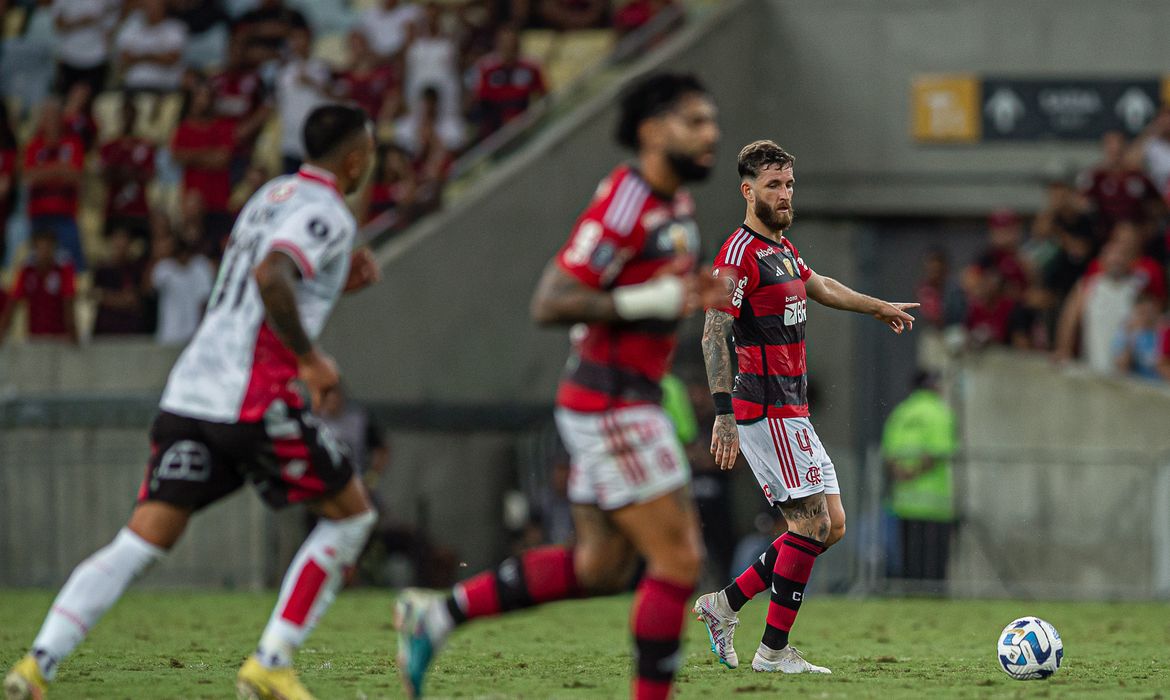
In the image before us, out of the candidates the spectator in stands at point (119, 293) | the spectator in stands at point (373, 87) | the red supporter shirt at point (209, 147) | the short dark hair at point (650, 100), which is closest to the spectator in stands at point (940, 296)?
the spectator in stands at point (373, 87)

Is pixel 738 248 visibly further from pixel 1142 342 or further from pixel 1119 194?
pixel 1119 194

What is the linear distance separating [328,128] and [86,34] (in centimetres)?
1634

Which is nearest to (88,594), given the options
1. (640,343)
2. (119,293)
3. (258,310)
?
(258,310)

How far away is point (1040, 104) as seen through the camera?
2097cm

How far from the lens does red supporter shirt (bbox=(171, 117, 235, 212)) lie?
20.5 meters

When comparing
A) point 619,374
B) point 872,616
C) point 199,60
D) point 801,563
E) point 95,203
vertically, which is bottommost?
point 872,616

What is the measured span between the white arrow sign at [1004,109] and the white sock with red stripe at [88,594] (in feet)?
50.0

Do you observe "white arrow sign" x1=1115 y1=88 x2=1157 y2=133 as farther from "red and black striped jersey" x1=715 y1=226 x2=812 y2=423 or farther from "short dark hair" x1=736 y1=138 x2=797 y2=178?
"short dark hair" x1=736 y1=138 x2=797 y2=178

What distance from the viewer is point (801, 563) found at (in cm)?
973

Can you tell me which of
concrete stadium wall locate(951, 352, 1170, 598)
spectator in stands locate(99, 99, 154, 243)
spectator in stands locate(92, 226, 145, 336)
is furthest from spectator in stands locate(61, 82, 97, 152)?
concrete stadium wall locate(951, 352, 1170, 598)

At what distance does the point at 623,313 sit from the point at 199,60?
57.3 ft

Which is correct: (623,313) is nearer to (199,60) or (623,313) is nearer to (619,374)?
(619,374)

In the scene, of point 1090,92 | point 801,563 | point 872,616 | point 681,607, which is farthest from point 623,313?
point 1090,92

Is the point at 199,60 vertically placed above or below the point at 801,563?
above
